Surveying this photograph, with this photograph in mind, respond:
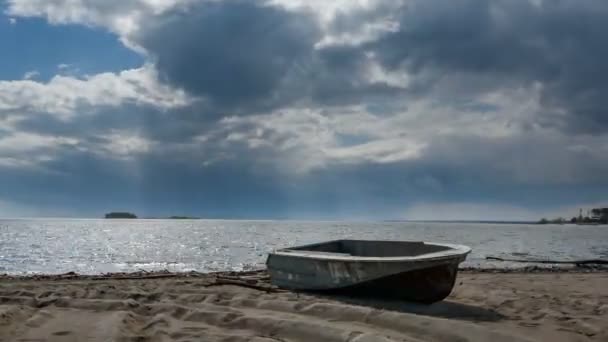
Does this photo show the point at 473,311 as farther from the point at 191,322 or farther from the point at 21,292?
the point at 21,292

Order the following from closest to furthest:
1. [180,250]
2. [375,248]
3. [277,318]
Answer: [277,318] → [375,248] → [180,250]

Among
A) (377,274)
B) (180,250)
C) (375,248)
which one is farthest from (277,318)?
(180,250)

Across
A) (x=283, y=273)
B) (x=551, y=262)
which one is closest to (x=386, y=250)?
(x=283, y=273)

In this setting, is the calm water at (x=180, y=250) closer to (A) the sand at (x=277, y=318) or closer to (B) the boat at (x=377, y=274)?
(B) the boat at (x=377, y=274)

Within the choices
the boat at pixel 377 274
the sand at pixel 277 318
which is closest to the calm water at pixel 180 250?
the boat at pixel 377 274

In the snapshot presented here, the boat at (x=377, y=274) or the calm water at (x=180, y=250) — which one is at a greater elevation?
the boat at (x=377, y=274)

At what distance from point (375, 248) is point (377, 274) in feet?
15.9

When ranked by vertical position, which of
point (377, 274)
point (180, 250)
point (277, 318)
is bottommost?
point (180, 250)

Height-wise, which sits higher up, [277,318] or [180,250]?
[277,318]

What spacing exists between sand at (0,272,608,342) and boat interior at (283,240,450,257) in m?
2.39

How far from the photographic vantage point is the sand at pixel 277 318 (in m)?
5.64

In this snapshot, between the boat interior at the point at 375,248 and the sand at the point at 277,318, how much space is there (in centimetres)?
239

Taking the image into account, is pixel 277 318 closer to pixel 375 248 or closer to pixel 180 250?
pixel 375 248

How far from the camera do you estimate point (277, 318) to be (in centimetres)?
643
